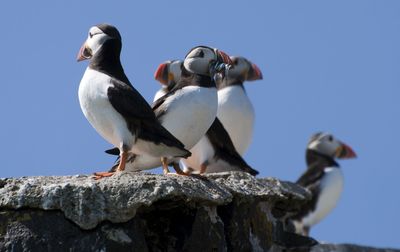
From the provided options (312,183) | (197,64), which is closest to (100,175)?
(197,64)

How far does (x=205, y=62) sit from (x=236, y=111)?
3.44 m

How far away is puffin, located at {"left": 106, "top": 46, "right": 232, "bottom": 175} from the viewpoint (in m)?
9.56

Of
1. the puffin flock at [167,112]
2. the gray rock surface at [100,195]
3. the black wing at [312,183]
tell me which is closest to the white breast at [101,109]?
the puffin flock at [167,112]

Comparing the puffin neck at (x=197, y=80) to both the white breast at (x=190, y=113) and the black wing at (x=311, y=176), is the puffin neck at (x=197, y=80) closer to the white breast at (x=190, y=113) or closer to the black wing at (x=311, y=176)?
the white breast at (x=190, y=113)

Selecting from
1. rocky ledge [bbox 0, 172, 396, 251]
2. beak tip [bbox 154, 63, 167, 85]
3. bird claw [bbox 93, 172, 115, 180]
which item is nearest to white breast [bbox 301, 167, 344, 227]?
beak tip [bbox 154, 63, 167, 85]

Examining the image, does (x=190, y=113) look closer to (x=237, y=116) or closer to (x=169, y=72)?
(x=169, y=72)

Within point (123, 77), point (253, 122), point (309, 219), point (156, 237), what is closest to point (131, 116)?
point (123, 77)

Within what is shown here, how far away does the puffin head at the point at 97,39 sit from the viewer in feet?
29.2

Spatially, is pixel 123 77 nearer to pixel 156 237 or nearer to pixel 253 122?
pixel 156 237

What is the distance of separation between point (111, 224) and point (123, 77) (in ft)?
6.07

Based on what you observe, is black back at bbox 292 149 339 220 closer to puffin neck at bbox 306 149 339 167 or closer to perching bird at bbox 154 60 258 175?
puffin neck at bbox 306 149 339 167

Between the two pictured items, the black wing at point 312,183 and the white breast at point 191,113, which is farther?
the black wing at point 312,183

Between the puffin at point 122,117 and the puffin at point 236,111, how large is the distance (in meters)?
4.43

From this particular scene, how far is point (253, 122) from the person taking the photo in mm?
13406
